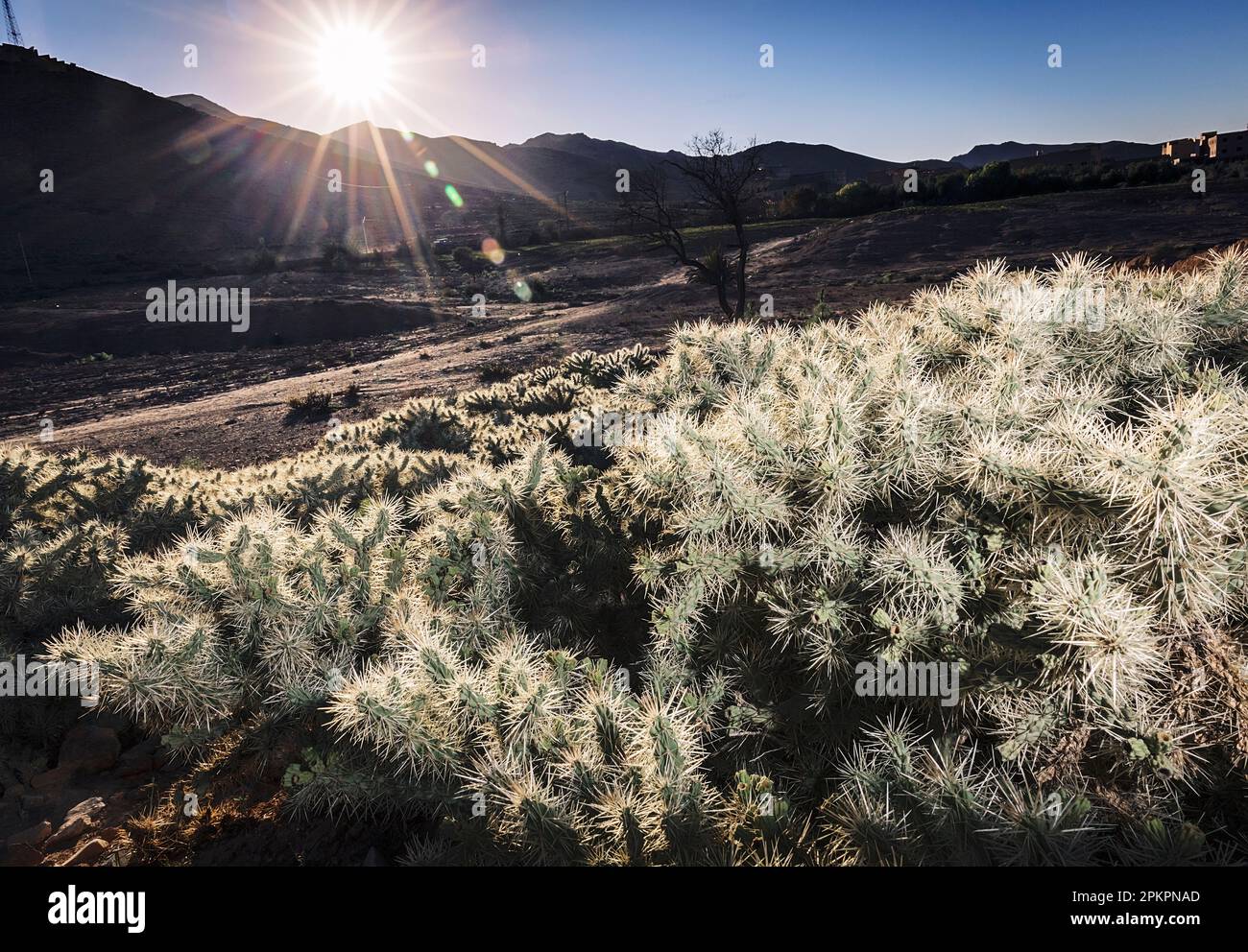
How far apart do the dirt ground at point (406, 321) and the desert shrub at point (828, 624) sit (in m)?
12.1

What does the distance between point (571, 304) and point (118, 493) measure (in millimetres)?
27629

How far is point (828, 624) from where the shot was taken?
2.59 m

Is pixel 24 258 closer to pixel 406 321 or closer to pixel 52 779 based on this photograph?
pixel 406 321

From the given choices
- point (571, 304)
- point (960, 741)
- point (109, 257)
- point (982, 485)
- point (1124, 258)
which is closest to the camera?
point (960, 741)

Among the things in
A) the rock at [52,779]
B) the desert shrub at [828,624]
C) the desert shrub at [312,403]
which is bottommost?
the rock at [52,779]

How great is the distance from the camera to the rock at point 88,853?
2.80 metres

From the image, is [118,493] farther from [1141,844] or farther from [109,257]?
[109,257]

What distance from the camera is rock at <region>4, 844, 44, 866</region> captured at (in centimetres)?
279

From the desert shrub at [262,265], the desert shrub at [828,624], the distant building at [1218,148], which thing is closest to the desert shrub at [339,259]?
the desert shrub at [262,265]

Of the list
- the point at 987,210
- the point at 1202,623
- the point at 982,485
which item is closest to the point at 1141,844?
the point at 1202,623

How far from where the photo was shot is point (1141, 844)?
1787 mm

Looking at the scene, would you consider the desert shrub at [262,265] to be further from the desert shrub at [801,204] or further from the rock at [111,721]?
the rock at [111,721]

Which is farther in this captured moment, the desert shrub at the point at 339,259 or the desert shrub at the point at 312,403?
the desert shrub at the point at 339,259

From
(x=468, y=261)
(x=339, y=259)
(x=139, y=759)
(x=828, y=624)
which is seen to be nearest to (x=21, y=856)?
(x=139, y=759)
